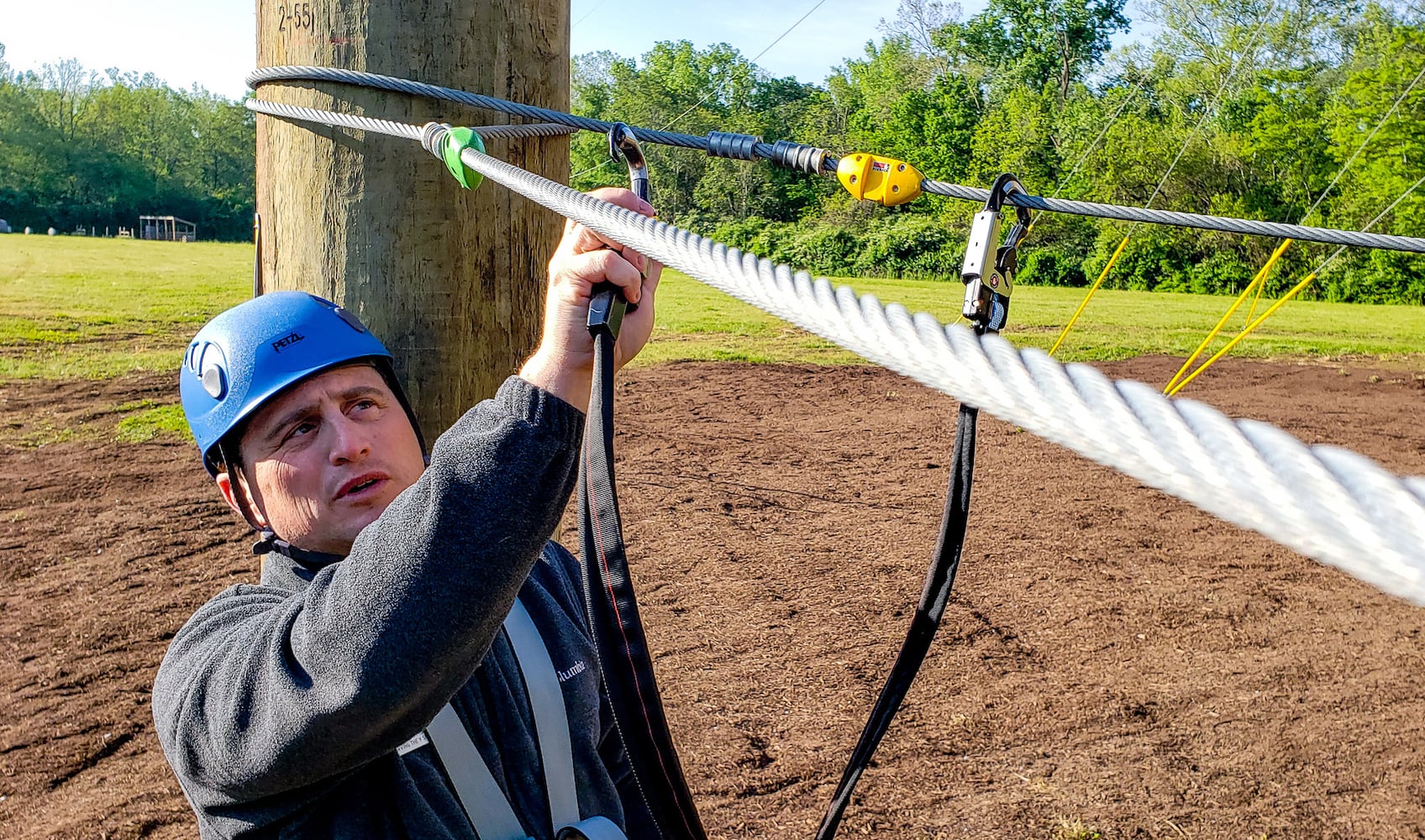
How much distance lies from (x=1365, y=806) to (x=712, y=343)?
1099 centimetres

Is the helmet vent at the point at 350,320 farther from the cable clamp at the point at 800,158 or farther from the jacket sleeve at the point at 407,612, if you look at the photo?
the cable clamp at the point at 800,158

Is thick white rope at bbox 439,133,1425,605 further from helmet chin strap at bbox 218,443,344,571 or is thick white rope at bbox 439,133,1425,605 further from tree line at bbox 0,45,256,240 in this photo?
tree line at bbox 0,45,256,240

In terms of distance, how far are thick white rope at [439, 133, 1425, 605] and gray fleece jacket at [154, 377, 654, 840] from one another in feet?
1.37

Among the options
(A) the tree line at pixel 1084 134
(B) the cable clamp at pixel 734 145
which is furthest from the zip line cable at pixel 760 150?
(A) the tree line at pixel 1084 134

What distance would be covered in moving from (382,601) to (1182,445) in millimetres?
840

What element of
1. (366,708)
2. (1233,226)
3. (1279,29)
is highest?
(1279,29)

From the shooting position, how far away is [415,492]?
117cm

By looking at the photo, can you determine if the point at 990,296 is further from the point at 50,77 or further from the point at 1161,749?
the point at 50,77

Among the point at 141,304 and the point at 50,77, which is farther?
the point at 50,77

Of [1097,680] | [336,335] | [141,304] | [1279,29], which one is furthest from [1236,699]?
[1279,29]

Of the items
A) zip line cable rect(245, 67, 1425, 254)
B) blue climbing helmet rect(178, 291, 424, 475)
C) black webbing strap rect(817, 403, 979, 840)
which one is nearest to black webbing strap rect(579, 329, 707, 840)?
black webbing strap rect(817, 403, 979, 840)

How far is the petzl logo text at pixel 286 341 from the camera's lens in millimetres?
1610

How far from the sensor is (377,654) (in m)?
1.13

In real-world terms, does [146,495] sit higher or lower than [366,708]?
lower
